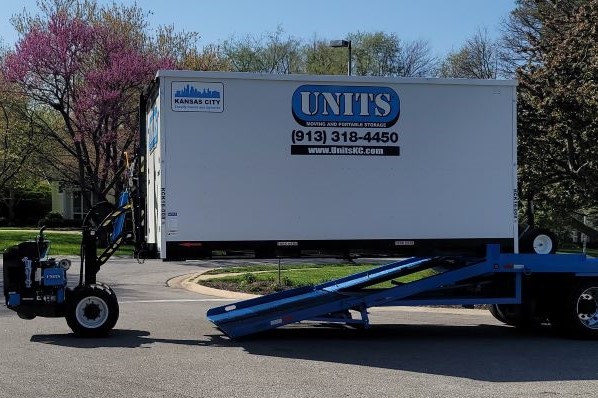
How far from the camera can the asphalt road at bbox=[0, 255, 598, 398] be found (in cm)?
682

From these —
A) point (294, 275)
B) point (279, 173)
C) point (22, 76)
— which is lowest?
point (294, 275)

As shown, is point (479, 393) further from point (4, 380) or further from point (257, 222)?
point (4, 380)

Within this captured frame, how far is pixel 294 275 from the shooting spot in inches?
734

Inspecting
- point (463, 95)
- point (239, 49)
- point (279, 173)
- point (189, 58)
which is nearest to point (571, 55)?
point (463, 95)

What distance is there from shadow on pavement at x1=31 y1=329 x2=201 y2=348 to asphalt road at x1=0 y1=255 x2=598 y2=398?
1 cm

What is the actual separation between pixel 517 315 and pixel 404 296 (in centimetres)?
222

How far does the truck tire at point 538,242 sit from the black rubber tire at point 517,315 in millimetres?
830

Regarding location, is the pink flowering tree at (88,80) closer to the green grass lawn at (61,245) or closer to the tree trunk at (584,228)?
the green grass lawn at (61,245)

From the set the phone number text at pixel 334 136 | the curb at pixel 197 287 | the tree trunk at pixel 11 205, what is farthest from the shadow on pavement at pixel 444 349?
the tree trunk at pixel 11 205

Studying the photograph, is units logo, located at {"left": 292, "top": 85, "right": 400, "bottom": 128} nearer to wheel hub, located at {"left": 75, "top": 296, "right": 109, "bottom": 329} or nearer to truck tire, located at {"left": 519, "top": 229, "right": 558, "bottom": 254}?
truck tire, located at {"left": 519, "top": 229, "right": 558, "bottom": 254}

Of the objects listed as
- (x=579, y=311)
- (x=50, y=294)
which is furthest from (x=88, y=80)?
(x=579, y=311)

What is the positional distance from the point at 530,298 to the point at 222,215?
4.64 meters

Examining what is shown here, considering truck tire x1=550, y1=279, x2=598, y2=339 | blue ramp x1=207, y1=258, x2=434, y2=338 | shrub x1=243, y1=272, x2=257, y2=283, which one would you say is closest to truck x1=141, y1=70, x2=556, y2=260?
blue ramp x1=207, y1=258, x2=434, y2=338

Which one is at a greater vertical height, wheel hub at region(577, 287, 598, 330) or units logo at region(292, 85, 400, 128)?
units logo at region(292, 85, 400, 128)
